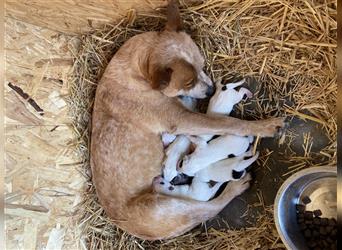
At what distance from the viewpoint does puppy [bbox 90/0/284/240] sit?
358 centimetres

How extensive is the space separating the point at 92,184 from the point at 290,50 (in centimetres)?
183

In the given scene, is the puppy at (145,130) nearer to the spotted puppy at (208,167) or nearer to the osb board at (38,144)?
the spotted puppy at (208,167)

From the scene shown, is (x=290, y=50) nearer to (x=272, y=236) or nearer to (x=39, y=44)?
(x=272, y=236)

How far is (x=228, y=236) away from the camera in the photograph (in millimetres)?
3898

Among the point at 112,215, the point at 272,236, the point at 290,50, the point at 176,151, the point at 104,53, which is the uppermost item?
the point at 290,50

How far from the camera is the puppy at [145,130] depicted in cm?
358

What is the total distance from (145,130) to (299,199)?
1.19 m

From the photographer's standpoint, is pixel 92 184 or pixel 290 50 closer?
pixel 290 50

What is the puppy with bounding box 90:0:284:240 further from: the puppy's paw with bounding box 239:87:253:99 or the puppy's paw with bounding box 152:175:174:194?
the puppy's paw with bounding box 239:87:253:99

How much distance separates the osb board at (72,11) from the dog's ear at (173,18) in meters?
0.16

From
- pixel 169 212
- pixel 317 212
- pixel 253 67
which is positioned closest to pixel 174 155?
pixel 169 212

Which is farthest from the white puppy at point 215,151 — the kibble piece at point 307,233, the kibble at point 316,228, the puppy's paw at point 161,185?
the kibble piece at point 307,233

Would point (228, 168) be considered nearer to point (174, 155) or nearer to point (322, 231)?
point (174, 155)

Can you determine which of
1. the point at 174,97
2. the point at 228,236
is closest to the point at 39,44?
the point at 174,97
